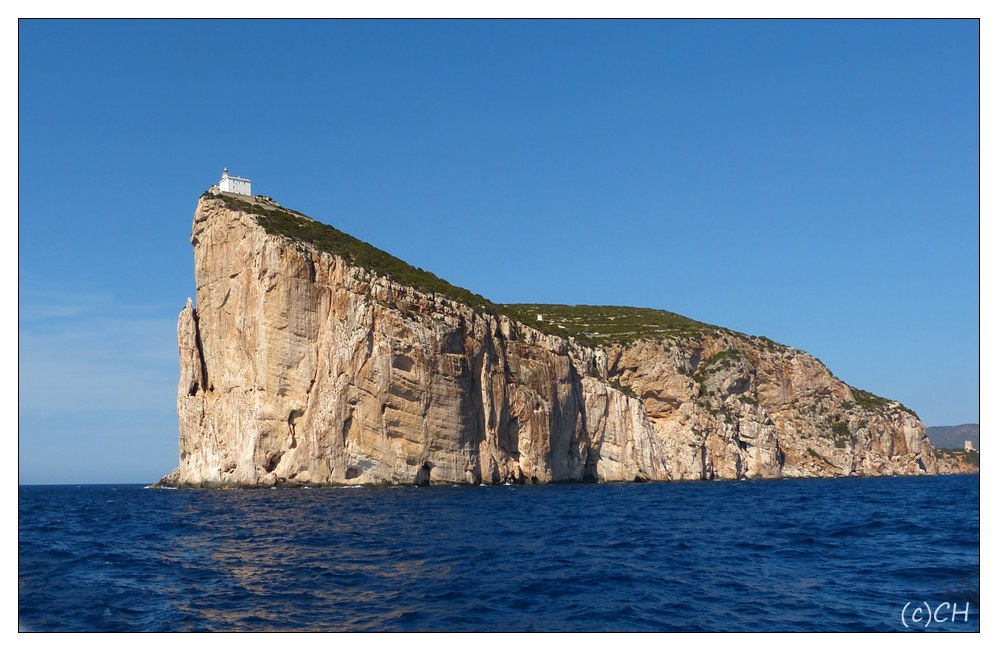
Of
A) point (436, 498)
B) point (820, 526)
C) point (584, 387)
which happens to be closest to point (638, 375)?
point (584, 387)

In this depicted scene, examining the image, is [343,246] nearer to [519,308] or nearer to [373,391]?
[373,391]

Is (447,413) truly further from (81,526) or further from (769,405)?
(769,405)

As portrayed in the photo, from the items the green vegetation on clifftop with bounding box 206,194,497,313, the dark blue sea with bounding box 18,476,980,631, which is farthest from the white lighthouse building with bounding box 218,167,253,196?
the dark blue sea with bounding box 18,476,980,631

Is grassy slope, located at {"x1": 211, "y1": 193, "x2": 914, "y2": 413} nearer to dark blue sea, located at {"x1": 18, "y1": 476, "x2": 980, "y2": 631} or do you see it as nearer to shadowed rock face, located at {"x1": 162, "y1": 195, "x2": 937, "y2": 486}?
shadowed rock face, located at {"x1": 162, "y1": 195, "x2": 937, "y2": 486}

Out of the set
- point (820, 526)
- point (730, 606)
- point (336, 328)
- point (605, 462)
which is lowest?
point (605, 462)

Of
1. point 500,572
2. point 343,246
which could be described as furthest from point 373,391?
point 500,572

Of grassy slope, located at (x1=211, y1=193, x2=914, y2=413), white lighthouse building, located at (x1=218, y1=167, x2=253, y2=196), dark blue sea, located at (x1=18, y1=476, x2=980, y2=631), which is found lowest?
dark blue sea, located at (x1=18, y1=476, x2=980, y2=631)
